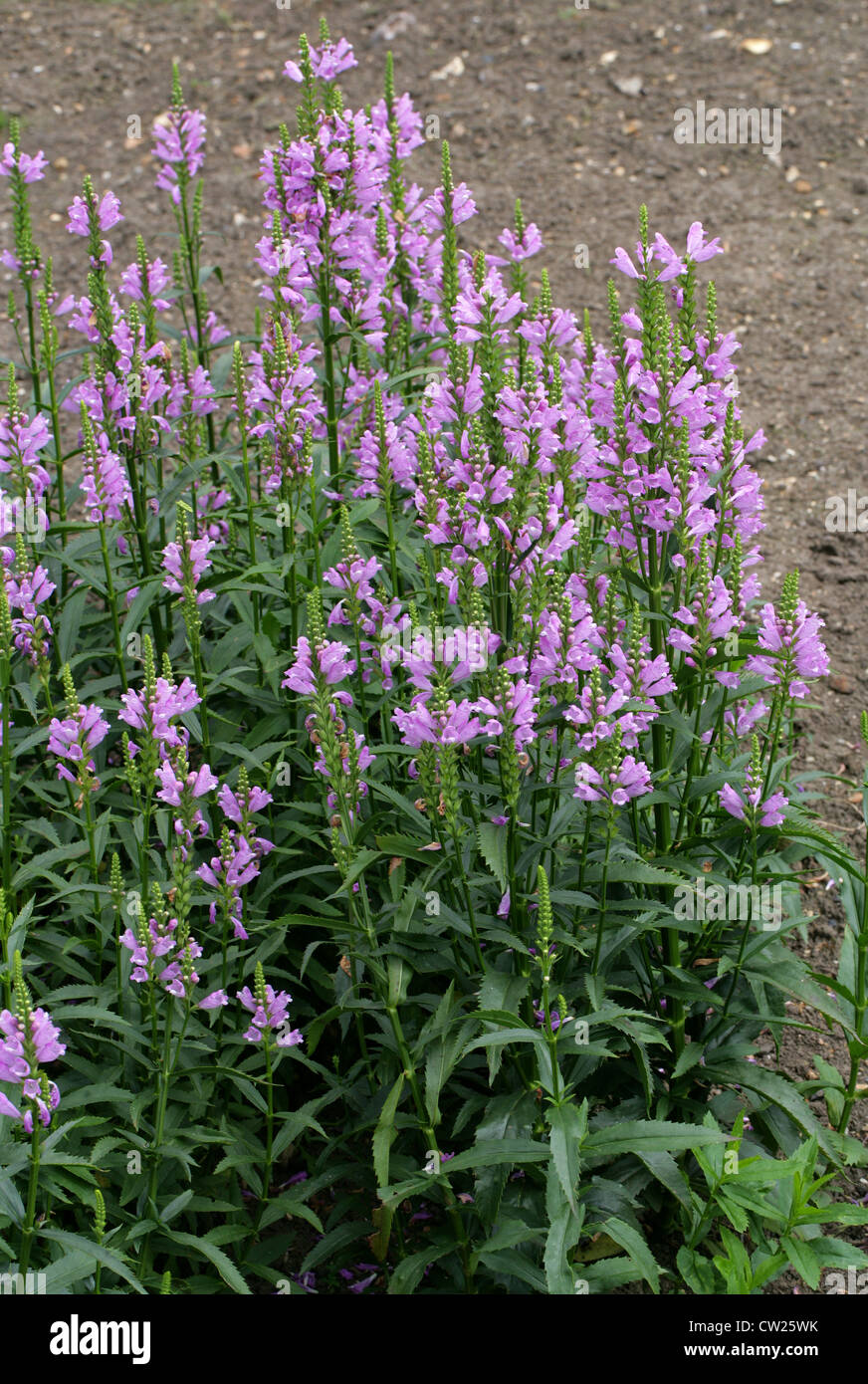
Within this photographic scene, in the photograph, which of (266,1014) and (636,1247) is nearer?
(636,1247)

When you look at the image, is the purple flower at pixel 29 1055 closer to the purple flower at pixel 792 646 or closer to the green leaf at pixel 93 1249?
the green leaf at pixel 93 1249

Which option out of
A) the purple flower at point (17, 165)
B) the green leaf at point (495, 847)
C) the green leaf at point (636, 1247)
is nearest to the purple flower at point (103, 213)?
the purple flower at point (17, 165)

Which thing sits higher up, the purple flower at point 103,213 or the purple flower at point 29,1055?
the purple flower at point 103,213

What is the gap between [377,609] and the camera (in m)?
4.42

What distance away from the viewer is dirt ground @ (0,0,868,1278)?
8.86 meters

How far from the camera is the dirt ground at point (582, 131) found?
886 centimetres

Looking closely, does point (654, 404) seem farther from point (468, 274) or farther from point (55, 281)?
point (55, 281)

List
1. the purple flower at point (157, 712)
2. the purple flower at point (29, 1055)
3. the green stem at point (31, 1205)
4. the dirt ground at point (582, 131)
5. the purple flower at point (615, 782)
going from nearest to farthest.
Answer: the purple flower at point (29, 1055) → the green stem at point (31, 1205) → the purple flower at point (615, 782) → the purple flower at point (157, 712) → the dirt ground at point (582, 131)

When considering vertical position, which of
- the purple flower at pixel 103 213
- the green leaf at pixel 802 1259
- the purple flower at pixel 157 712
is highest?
the purple flower at pixel 103 213

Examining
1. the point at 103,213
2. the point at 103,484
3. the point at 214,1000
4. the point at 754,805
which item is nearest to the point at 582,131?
the point at 103,213

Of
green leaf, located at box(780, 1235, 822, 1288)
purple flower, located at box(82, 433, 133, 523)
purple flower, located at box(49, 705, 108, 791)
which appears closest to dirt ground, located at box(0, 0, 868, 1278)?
purple flower, located at box(82, 433, 133, 523)

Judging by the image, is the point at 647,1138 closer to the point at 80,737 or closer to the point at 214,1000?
the point at 214,1000

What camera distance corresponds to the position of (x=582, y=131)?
1080 cm

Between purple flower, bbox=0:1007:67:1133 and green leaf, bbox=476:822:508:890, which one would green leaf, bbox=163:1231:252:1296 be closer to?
purple flower, bbox=0:1007:67:1133
